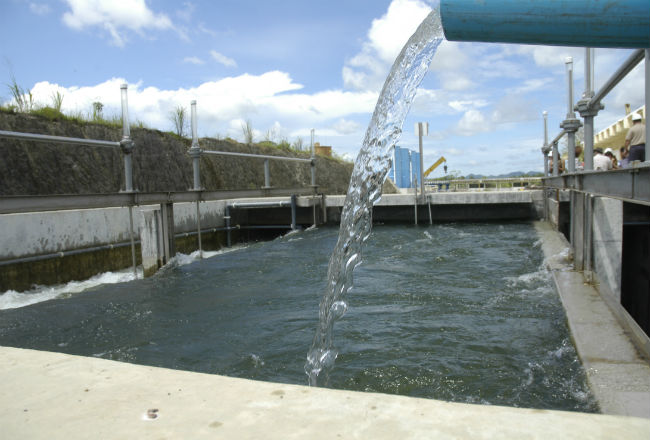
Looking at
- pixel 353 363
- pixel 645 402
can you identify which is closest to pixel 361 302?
pixel 353 363

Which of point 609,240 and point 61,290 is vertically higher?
point 609,240

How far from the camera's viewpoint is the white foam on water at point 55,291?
6.04 m

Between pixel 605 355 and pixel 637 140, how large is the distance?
3.99m

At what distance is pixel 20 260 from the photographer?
6.65 meters

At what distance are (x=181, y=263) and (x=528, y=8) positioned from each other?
818 cm

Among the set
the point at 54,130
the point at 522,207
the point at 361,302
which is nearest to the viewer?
the point at 361,302

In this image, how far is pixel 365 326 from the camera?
4.32m

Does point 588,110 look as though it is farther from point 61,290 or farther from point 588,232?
point 61,290

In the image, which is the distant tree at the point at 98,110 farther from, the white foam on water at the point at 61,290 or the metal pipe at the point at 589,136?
the metal pipe at the point at 589,136

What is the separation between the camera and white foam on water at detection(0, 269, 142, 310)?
19.8 ft

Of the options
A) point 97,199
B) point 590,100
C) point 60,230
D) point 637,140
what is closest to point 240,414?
point 590,100

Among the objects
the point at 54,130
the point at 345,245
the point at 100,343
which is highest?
the point at 54,130

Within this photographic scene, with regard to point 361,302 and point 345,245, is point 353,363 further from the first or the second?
point 361,302

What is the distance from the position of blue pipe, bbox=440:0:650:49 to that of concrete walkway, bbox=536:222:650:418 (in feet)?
5.90
